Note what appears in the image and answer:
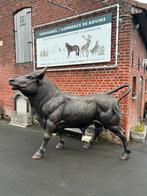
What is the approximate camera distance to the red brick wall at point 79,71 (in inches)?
187

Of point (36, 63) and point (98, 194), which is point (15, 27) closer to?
point (36, 63)

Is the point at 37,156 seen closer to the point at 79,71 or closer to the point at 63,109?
the point at 63,109

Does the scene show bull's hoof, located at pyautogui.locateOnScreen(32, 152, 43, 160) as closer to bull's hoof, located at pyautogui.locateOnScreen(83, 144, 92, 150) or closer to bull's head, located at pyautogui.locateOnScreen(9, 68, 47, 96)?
bull's hoof, located at pyautogui.locateOnScreen(83, 144, 92, 150)

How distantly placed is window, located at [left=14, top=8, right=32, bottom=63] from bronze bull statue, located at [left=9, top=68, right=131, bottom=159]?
363cm

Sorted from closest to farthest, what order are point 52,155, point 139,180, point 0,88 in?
1. point 139,180
2. point 52,155
3. point 0,88

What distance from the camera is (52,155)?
425cm

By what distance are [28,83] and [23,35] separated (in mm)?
4309

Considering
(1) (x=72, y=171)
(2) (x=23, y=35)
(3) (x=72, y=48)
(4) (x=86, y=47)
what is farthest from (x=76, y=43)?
(1) (x=72, y=171)

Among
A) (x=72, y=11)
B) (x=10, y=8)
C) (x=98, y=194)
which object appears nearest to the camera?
(x=98, y=194)

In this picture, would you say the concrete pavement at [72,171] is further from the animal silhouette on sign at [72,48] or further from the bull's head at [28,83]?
the animal silhouette on sign at [72,48]

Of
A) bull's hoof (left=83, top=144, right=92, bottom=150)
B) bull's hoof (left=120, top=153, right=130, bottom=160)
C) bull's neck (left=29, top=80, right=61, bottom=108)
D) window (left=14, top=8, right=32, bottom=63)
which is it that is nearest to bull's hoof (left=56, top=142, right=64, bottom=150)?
bull's hoof (left=83, top=144, right=92, bottom=150)

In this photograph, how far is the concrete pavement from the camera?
2891mm

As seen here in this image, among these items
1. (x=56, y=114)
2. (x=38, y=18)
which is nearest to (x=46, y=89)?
(x=56, y=114)

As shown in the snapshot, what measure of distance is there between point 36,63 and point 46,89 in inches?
122
